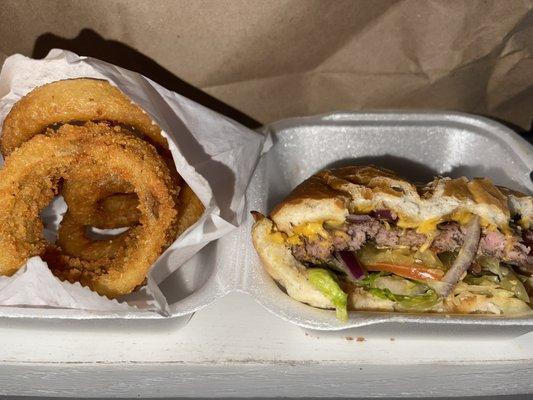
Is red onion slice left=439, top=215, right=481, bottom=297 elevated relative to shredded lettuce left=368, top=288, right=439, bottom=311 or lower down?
elevated

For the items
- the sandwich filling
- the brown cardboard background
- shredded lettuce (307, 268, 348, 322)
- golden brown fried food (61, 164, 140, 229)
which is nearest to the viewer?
shredded lettuce (307, 268, 348, 322)

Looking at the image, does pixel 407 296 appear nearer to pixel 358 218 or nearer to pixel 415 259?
pixel 415 259

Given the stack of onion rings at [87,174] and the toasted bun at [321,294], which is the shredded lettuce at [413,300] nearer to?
the toasted bun at [321,294]

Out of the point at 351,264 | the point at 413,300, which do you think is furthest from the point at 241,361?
the point at 413,300

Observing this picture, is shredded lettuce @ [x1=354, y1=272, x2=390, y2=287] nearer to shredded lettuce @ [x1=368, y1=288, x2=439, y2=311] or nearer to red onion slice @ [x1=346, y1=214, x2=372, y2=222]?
shredded lettuce @ [x1=368, y1=288, x2=439, y2=311]

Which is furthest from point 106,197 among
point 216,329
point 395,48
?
point 395,48

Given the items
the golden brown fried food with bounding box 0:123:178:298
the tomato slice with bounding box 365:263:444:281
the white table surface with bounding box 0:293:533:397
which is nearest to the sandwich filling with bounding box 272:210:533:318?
the tomato slice with bounding box 365:263:444:281

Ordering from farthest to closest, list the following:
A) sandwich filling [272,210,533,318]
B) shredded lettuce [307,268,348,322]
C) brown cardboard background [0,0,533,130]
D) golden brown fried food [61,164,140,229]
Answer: brown cardboard background [0,0,533,130], golden brown fried food [61,164,140,229], sandwich filling [272,210,533,318], shredded lettuce [307,268,348,322]
